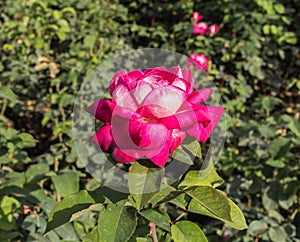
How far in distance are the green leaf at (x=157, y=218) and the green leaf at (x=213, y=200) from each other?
0.07 meters

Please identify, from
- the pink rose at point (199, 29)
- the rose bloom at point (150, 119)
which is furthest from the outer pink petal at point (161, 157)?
the pink rose at point (199, 29)

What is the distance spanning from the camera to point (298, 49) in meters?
3.52

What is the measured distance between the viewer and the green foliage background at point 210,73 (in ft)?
6.29

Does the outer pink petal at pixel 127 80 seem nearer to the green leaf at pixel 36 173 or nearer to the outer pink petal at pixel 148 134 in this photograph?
the outer pink petal at pixel 148 134

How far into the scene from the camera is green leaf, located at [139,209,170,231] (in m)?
0.78

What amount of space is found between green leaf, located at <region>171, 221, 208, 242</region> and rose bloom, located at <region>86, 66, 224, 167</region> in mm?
144

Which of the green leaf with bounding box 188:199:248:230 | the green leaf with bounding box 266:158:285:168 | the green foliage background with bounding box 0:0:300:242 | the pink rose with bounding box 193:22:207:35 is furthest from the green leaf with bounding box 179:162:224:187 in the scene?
the pink rose with bounding box 193:22:207:35

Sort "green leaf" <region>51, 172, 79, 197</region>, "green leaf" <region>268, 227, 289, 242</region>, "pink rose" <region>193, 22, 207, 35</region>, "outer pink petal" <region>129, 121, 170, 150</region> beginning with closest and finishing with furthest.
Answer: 1. "outer pink petal" <region>129, 121, 170, 150</region>
2. "green leaf" <region>51, 172, 79, 197</region>
3. "green leaf" <region>268, 227, 289, 242</region>
4. "pink rose" <region>193, 22, 207, 35</region>

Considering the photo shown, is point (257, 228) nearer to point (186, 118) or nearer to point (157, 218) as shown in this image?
point (157, 218)

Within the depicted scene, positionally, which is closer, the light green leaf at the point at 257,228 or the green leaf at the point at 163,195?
the green leaf at the point at 163,195

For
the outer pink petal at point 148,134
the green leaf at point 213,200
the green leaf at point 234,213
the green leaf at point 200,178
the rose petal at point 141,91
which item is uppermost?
the rose petal at point 141,91

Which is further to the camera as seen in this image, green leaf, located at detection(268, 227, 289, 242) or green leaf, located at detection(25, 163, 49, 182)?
green leaf, located at detection(268, 227, 289, 242)

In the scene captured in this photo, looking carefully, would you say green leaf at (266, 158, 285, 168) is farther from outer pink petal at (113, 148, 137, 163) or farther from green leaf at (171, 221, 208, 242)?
outer pink petal at (113, 148, 137, 163)

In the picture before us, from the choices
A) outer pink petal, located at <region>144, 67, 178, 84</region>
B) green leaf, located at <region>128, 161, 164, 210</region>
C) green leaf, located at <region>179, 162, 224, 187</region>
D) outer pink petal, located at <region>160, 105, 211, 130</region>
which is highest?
outer pink petal, located at <region>144, 67, 178, 84</region>
